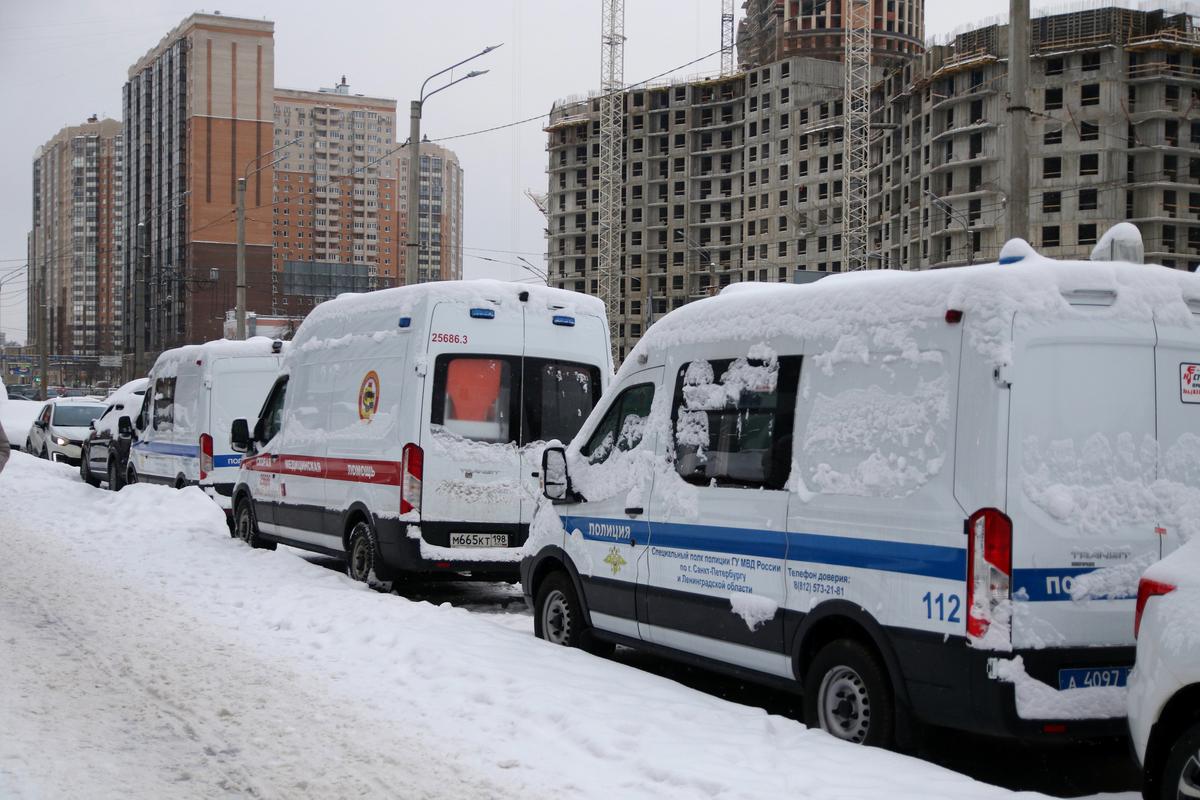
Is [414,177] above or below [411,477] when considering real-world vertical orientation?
above

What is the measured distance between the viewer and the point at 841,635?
6320 mm

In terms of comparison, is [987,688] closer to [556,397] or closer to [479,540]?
[479,540]

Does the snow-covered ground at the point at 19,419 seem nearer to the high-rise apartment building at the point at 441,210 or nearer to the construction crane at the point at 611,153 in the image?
the high-rise apartment building at the point at 441,210

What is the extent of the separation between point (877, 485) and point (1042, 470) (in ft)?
2.65

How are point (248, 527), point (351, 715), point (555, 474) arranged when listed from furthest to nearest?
point (248, 527) < point (555, 474) < point (351, 715)

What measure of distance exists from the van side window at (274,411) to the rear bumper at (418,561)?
128 inches

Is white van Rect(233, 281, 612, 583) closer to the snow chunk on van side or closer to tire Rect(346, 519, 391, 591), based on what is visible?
tire Rect(346, 519, 391, 591)

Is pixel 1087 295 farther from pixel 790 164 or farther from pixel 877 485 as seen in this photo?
pixel 790 164

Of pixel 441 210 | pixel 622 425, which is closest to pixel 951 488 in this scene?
pixel 622 425

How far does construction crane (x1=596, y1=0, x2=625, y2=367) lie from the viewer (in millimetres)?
124812

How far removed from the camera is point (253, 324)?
74125mm

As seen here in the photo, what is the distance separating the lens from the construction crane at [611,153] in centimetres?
12481

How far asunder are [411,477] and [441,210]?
9185cm

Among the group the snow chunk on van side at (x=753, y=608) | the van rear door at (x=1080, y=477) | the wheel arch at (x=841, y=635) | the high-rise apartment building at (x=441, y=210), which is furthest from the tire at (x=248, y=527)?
the high-rise apartment building at (x=441, y=210)
